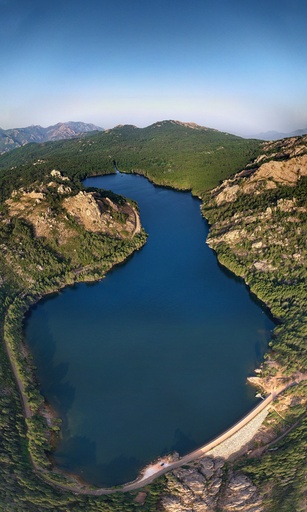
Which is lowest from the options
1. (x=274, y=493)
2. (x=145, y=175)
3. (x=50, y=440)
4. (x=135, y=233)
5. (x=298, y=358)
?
(x=50, y=440)

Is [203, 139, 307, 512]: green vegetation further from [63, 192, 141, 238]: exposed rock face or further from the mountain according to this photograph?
[63, 192, 141, 238]: exposed rock face

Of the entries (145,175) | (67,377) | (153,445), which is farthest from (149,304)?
(145,175)

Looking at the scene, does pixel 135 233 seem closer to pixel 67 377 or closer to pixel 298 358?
pixel 67 377

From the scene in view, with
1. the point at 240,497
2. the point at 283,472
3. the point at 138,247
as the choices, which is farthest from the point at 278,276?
the point at 240,497

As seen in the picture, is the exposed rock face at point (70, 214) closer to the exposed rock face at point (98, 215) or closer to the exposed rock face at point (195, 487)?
the exposed rock face at point (98, 215)

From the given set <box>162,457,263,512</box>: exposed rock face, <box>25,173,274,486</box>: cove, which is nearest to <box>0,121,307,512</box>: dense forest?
<box>162,457,263,512</box>: exposed rock face
